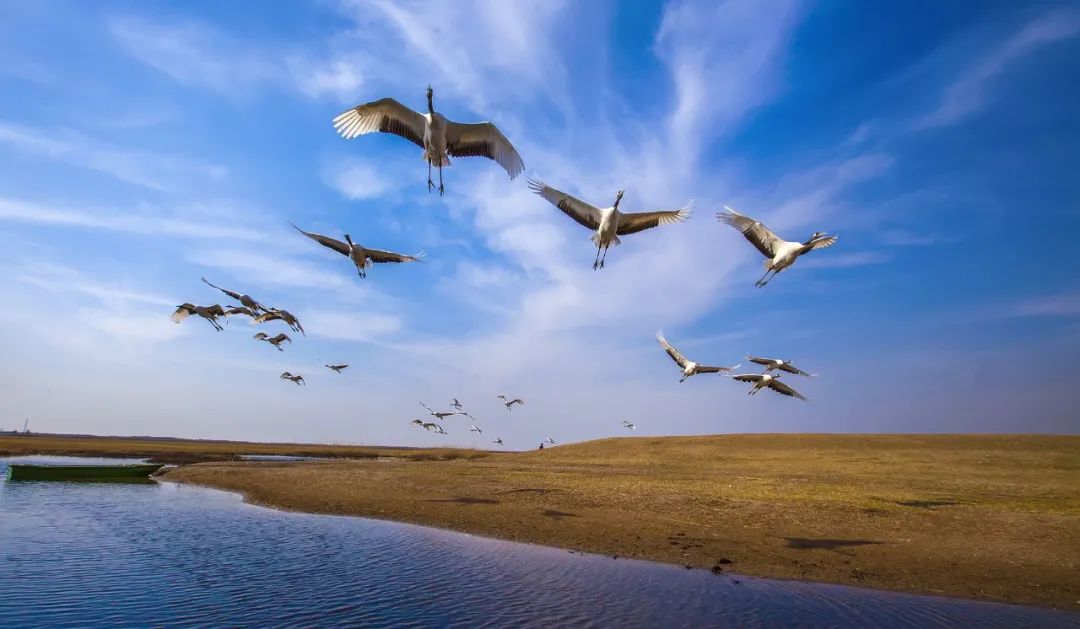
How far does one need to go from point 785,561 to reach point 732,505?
6646mm

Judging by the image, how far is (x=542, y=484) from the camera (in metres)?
27.8

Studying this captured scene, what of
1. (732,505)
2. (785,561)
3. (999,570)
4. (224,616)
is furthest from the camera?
(732,505)

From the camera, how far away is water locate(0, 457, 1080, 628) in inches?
385

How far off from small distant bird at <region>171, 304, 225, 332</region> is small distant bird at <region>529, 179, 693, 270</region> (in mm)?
11643

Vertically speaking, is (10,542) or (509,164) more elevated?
(509,164)

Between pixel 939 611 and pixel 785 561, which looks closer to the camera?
pixel 939 611

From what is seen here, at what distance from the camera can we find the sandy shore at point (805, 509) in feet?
44.5

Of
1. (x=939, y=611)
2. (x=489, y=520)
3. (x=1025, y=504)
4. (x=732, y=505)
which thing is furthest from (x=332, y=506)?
(x=1025, y=504)

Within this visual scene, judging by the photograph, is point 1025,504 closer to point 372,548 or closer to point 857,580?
point 857,580

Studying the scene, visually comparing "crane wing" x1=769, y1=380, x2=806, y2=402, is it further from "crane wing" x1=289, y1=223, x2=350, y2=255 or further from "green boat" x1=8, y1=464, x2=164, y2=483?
"green boat" x1=8, y1=464, x2=164, y2=483

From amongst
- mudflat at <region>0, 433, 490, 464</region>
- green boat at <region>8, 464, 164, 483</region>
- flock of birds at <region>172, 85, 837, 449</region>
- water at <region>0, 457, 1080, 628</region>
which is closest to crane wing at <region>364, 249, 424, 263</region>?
flock of birds at <region>172, 85, 837, 449</region>

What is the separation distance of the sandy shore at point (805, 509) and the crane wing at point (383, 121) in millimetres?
11743

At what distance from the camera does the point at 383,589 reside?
454 inches

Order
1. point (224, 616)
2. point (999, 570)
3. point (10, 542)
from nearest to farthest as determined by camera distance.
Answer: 1. point (224, 616)
2. point (999, 570)
3. point (10, 542)
